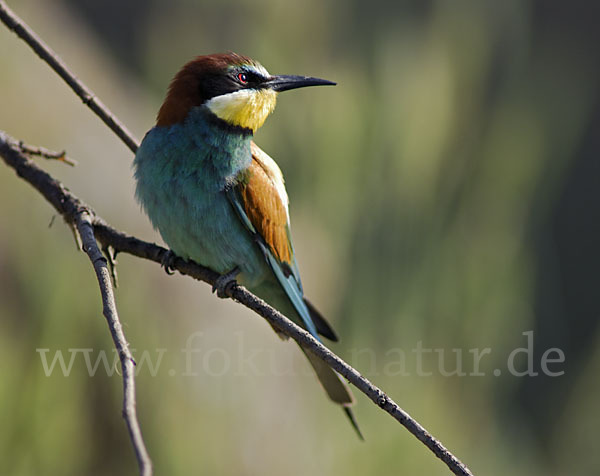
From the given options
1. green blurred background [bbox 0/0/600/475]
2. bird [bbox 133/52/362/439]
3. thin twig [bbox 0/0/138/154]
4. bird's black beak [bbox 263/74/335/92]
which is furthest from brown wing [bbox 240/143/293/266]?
green blurred background [bbox 0/0/600/475]

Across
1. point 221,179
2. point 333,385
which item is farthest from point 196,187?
point 333,385

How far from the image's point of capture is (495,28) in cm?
268

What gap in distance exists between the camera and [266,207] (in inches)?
50.0

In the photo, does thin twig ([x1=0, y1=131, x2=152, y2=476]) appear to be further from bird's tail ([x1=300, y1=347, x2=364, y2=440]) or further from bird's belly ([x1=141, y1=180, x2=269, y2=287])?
bird's tail ([x1=300, y1=347, x2=364, y2=440])

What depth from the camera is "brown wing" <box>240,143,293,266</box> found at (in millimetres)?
1242

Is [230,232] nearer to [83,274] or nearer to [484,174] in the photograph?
[83,274]

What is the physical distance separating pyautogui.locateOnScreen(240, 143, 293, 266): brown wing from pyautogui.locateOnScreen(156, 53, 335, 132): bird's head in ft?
0.27

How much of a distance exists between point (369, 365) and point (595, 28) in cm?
281

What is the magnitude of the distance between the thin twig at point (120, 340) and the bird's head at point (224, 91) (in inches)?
13.4

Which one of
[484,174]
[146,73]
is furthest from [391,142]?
[146,73]

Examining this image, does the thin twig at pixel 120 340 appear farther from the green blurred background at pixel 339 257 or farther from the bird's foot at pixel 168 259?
the green blurred background at pixel 339 257

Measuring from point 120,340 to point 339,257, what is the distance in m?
1.81

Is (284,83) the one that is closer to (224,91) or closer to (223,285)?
(224,91)

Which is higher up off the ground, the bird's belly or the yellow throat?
the yellow throat
